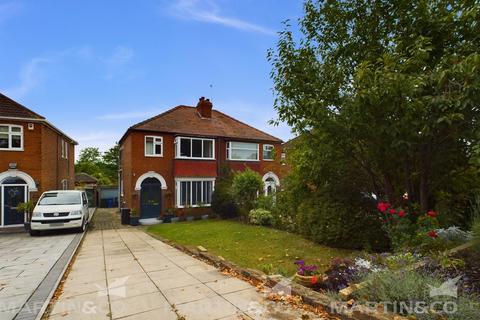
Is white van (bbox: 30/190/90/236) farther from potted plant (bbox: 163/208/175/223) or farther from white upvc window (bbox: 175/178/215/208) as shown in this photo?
white upvc window (bbox: 175/178/215/208)

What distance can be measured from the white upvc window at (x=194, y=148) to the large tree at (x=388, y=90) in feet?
37.5

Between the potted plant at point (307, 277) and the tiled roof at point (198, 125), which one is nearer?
the potted plant at point (307, 277)

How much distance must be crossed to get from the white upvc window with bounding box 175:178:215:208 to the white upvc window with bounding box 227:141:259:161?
2.60 metres

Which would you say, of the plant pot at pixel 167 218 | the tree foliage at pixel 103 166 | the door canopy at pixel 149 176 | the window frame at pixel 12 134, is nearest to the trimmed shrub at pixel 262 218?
the plant pot at pixel 167 218

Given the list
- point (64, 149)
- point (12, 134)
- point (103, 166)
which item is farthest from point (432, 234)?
point (103, 166)

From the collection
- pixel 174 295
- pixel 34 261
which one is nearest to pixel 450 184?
pixel 174 295

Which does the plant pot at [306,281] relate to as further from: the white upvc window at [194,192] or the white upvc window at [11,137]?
the white upvc window at [11,137]

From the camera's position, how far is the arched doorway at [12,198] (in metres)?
13.9

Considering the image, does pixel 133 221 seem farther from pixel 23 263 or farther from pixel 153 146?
pixel 23 263

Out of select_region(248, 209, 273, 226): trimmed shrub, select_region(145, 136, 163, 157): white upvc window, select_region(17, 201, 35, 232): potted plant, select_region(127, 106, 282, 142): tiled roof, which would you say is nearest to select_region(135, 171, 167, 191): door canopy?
select_region(145, 136, 163, 157): white upvc window

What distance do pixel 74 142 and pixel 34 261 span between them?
19549mm

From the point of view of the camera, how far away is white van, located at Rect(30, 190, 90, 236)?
12.1m

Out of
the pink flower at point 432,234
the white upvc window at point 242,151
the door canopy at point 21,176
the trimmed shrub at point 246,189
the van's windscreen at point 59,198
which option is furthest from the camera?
the white upvc window at point 242,151

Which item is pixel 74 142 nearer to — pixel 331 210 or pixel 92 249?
pixel 92 249
